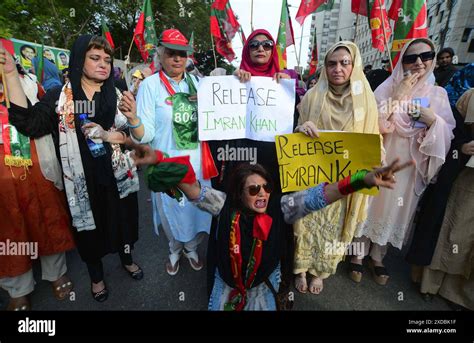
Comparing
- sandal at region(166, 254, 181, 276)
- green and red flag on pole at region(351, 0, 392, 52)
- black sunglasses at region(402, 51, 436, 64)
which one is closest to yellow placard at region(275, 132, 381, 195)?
black sunglasses at region(402, 51, 436, 64)

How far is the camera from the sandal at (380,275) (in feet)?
8.30

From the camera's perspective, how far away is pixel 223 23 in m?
6.07

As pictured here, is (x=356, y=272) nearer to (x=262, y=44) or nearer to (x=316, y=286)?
(x=316, y=286)

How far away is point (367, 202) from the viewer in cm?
227

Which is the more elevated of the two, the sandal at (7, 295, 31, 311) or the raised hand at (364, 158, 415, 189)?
the raised hand at (364, 158, 415, 189)

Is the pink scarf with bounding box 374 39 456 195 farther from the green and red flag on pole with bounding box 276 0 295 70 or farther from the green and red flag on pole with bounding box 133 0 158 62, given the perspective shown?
the green and red flag on pole with bounding box 133 0 158 62

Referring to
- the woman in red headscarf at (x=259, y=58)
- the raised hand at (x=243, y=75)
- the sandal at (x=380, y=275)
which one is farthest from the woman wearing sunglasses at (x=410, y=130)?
the raised hand at (x=243, y=75)

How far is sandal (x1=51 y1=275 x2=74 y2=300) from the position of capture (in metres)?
2.31

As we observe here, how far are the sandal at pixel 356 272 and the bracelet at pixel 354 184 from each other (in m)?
1.57

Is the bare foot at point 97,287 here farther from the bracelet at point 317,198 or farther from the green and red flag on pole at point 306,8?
the green and red flag on pole at point 306,8

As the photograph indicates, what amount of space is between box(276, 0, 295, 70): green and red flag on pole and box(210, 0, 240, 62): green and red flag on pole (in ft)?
3.69

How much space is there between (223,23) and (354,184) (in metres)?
6.03

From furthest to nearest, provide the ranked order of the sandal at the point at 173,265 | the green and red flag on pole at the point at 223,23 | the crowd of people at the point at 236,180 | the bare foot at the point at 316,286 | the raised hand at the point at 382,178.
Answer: the green and red flag on pole at the point at 223,23 < the sandal at the point at 173,265 < the bare foot at the point at 316,286 < the crowd of people at the point at 236,180 < the raised hand at the point at 382,178

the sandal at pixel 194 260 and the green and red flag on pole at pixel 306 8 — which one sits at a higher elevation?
the green and red flag on pole at pixel 306 8
